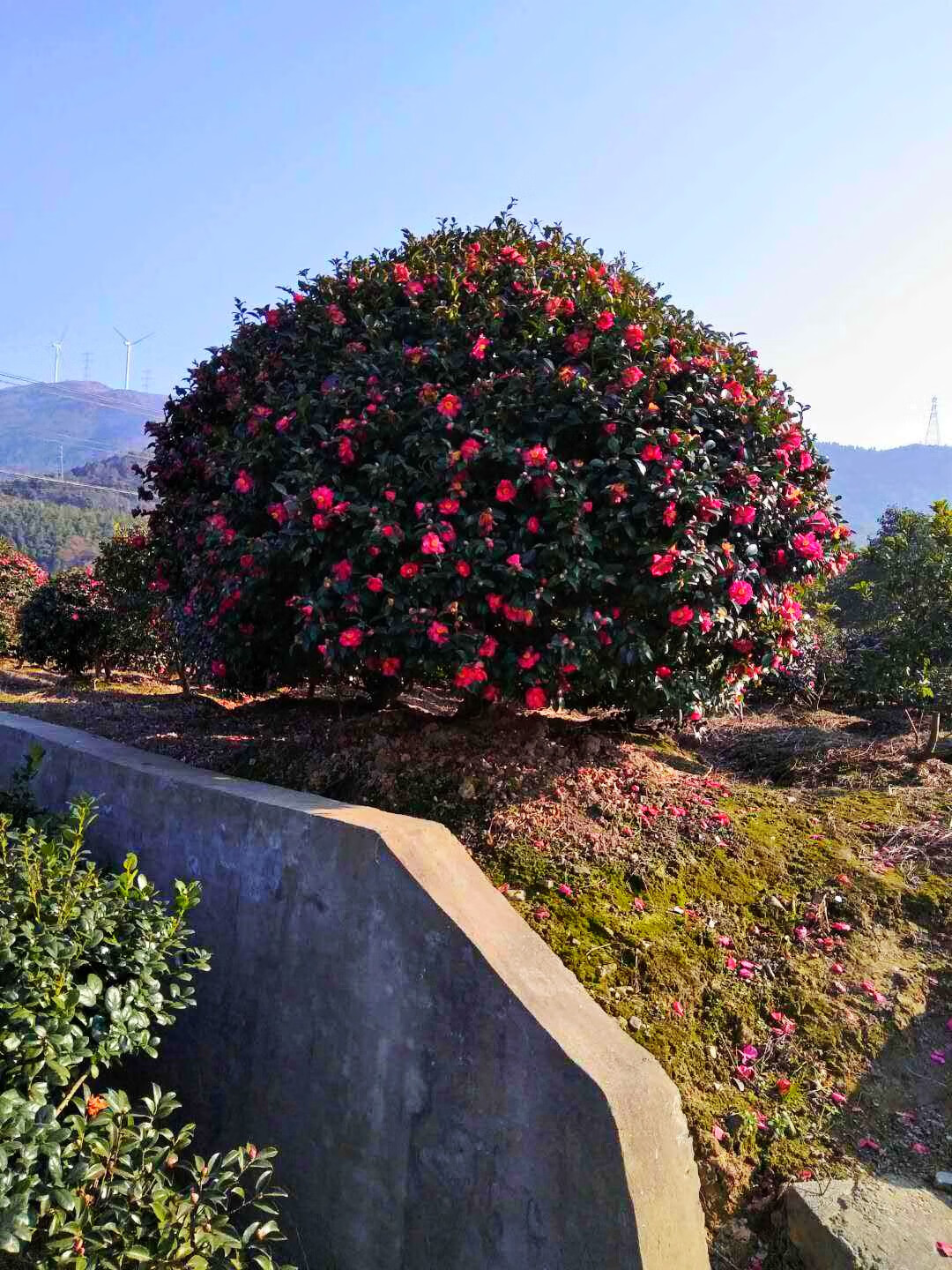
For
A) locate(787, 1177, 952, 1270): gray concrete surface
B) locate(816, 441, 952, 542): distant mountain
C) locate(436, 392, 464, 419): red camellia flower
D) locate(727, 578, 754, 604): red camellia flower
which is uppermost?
locate(816, 441, 952, 542): distant mountain

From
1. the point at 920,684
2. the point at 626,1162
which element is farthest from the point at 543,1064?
the point at 920,684

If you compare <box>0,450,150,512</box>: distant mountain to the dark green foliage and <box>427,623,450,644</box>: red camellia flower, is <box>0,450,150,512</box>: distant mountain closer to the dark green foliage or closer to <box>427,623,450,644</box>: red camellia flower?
the dark green foliage

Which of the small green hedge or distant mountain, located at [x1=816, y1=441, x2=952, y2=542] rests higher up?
distant mountain, located at [x1=816, y1=441, x2=952, y2=542]

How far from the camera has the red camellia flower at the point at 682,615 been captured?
3820 mm

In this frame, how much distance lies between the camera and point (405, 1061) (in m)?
2.90

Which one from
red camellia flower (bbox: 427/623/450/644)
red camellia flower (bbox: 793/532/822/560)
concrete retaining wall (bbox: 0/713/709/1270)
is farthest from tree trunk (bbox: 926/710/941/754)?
concrete retaining wall (bbox: 0/713/709/1270)

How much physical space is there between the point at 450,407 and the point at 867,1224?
3.38 metres

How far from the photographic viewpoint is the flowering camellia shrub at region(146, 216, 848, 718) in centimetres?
381

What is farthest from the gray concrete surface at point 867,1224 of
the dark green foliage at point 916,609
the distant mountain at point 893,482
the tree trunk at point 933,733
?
the distant mountain at point 893,482

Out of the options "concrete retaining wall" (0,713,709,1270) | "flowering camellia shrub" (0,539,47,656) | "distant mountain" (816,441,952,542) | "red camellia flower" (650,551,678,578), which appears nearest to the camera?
"concrete retaining wall" (0,713,709,1270)

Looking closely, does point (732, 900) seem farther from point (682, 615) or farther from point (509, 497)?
point (509, 497)

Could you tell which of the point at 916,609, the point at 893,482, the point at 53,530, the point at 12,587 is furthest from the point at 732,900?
the point at 893,482

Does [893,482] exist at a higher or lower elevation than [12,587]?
higher

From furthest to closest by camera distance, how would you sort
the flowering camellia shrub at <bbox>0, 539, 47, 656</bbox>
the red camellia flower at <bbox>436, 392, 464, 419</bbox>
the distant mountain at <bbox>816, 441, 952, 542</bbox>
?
the distant mountain at <bbox>816, 441, 952, 542</bbox>, the flowering camellia shrub at <bbox>0, 539, 47, 656</bbox>, the red camellia flower at <bbox>436, 392, 464, 419</bbox>
